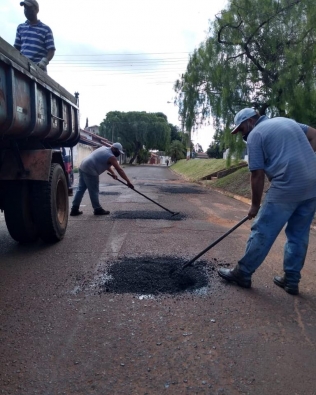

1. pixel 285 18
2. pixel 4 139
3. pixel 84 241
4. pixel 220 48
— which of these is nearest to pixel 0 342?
pixel 4 139

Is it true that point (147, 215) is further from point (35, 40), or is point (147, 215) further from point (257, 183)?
point (257, 183)

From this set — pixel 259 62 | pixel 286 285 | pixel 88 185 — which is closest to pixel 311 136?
pixel 286 285

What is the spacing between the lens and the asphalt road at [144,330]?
2676 mm

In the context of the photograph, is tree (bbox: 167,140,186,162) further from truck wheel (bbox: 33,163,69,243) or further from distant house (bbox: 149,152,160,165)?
truck wheel (bbox: 33,163,69,243)

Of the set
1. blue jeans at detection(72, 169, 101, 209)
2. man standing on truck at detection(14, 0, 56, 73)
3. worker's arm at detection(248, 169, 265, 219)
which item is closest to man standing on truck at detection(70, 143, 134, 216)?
blue jeans at detection(72, 169, 101, 209)

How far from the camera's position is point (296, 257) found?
4312mm

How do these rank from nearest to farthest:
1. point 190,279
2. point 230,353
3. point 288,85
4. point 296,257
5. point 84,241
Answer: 1. point 230,353
2. point 296,257
3. point 190,279
4. point 84,241
5. point 288,85

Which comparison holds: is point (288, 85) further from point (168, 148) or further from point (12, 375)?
point (168, 148)

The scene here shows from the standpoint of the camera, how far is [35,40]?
665 cm

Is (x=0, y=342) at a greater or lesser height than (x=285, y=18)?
lesser

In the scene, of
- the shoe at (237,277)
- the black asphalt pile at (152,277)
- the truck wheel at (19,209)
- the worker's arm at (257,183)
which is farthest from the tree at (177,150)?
the worker's arm at (257,183)

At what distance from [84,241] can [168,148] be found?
65.6m

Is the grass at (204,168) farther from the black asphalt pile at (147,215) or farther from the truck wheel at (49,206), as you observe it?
the truck wheel at (49,206)

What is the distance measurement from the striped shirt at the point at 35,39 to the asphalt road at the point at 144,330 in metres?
2.98
